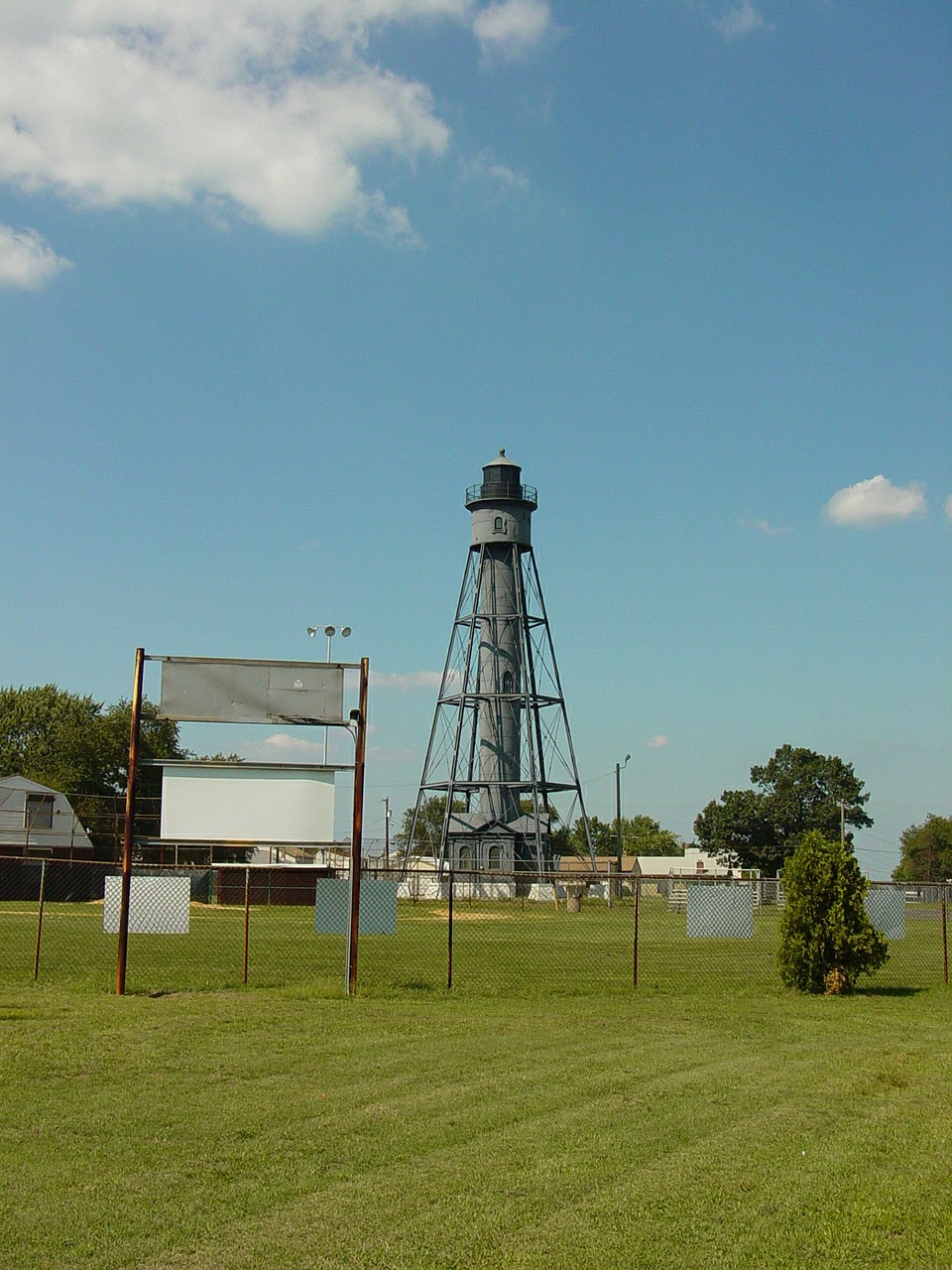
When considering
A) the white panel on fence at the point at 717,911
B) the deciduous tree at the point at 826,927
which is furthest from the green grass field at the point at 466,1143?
the white panel on fence at the point at 717,911

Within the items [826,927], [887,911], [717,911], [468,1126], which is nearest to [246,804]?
[717,911]

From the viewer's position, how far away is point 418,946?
27.0 m

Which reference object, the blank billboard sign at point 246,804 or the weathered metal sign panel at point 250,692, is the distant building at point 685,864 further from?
the weathered metal sign panel at point 250,692

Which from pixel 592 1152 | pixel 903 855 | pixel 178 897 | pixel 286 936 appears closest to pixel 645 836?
pixel 903 855

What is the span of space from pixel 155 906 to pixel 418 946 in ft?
32.5

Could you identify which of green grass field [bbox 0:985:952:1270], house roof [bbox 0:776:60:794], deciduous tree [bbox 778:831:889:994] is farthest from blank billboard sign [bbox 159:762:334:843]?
house roof [bbox 0:776:60:794]

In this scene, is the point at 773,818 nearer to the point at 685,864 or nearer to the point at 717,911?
the point at 685,864

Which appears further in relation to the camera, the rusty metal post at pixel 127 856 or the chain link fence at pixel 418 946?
the chain link fence at pixel 418 946

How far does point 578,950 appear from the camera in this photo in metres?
26.9

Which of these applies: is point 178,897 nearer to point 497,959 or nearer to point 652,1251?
point 497,959

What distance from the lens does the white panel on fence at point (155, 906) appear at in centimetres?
1814

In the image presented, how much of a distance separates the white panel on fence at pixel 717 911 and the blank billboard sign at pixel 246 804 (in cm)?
694

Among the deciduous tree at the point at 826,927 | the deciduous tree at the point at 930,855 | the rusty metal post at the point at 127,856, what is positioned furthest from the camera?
the deciduous tree at the point at 930,855

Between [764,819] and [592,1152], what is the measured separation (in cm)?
9394
